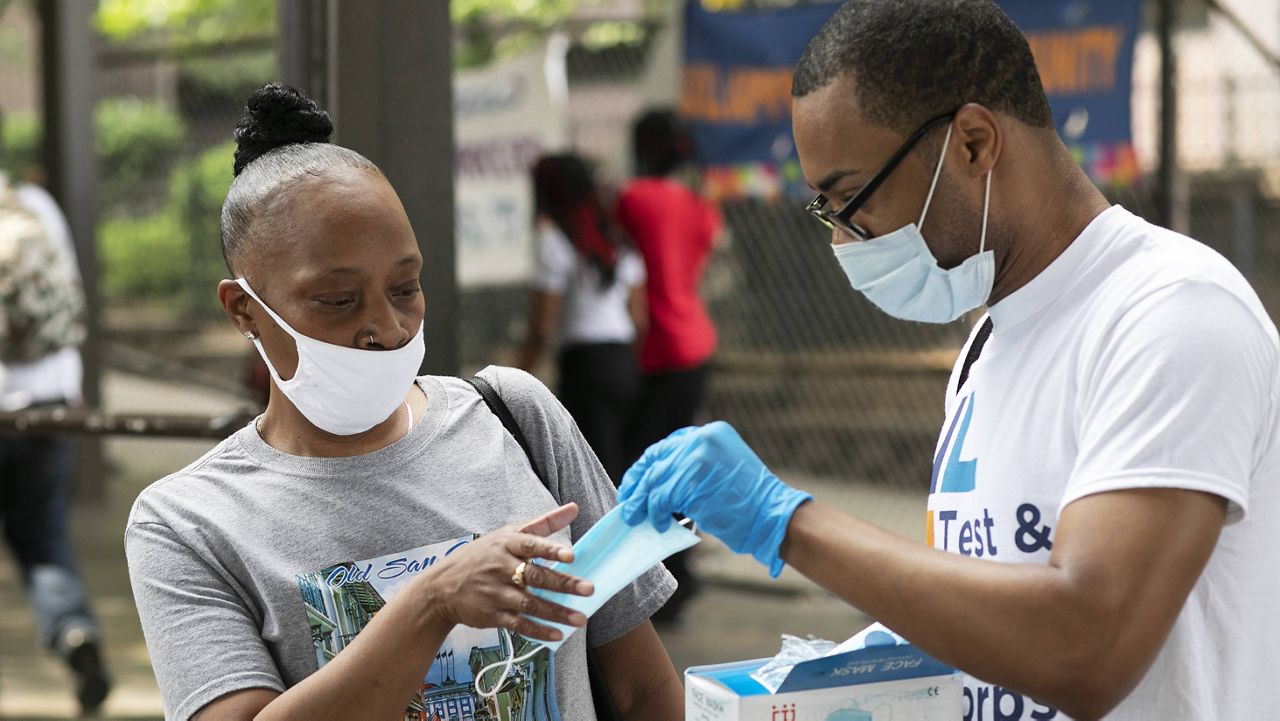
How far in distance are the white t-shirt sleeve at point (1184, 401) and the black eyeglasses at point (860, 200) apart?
0.35 m

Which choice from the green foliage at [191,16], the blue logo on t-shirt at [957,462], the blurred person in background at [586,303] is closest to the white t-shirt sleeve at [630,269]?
the blurred person in background at [586,303]

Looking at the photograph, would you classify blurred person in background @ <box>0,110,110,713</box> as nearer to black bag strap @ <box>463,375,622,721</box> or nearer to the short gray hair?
the short gray hair

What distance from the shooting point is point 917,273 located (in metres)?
2.06

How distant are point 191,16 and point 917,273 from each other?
14.4m

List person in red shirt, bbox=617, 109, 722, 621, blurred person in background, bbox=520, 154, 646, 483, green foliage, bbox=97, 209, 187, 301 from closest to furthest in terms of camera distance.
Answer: blurred person in background, bbox=520, 154, 646, 483
person in red shirt, bbox=617, 109, 722, 621
green foliage, bbox=97, 209, 187, 301

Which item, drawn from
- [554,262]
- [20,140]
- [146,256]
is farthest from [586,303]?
[20,140]

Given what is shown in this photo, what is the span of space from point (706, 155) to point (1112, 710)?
5.67 m

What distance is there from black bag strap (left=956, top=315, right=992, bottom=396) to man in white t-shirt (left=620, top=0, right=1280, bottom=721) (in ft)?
0.20

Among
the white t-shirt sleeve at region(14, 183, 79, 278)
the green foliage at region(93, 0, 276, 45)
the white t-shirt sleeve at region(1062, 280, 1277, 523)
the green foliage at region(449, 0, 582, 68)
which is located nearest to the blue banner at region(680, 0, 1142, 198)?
the green foliage at region(449, 0, 582, 68)

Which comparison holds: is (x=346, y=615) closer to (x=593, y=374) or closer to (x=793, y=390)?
(x=593, y=374)

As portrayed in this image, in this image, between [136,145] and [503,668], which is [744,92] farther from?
[136,145]

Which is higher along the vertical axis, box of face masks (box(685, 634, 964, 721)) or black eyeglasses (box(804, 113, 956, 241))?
black eyeglasses (box(804, 113, 956, 241))

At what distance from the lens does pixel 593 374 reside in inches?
260

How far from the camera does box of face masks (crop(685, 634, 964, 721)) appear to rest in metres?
1.79
